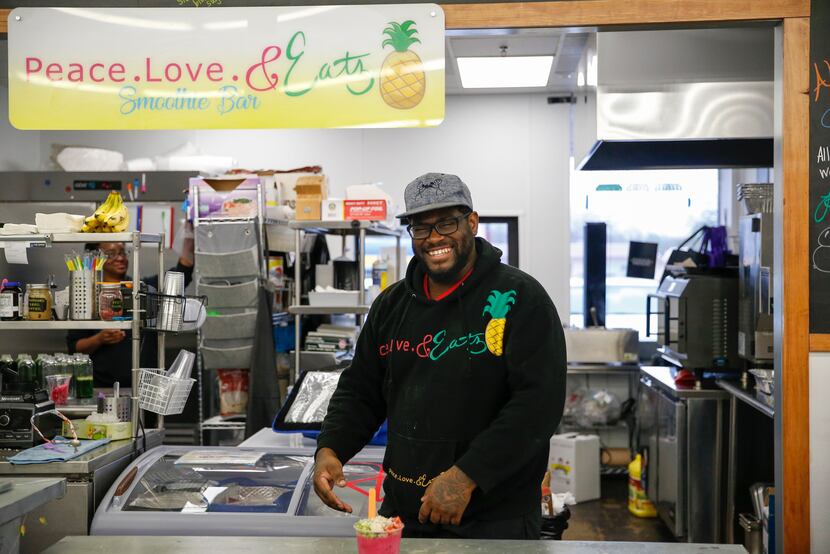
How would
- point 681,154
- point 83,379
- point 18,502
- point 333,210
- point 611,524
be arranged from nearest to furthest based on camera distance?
point 18,502
point 83,379
point 333,210
point 681,154
point 611,524

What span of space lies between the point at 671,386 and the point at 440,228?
3.16 metres

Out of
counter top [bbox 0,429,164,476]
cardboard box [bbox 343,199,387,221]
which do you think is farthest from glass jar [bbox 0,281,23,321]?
cardboard box [bbox 343,199,387,221]

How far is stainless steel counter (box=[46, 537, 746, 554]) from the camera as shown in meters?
2.22

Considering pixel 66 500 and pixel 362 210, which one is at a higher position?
pixel 362 210

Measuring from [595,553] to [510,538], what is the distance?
0.98 ft

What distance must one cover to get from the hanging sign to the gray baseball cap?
100cm

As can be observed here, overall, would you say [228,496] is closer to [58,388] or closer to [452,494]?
[58,388]

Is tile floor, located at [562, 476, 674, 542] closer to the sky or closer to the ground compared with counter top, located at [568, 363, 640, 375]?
closer to the ground

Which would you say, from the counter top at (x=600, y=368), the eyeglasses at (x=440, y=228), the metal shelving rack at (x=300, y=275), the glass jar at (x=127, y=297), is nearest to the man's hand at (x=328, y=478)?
the eyeglasses at (x=440, y=228)

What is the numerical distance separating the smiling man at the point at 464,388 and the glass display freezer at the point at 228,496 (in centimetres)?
41

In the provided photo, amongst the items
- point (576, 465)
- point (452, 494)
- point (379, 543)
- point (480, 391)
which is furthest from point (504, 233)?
point (379, 543)

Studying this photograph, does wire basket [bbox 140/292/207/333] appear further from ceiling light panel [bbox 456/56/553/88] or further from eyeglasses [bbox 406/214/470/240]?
ceiling light panel [bbox 456/56/553/88]

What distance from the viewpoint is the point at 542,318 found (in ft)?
8.01

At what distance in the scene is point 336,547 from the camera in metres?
2.28
